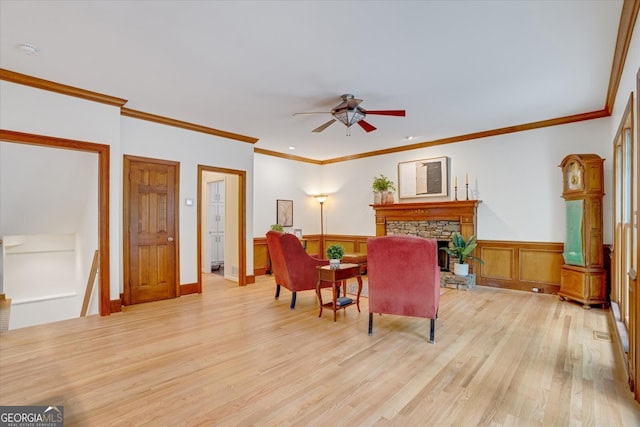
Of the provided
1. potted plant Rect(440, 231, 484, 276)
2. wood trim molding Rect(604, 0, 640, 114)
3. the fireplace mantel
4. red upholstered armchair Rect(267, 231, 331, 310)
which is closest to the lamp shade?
the fireplace mantel

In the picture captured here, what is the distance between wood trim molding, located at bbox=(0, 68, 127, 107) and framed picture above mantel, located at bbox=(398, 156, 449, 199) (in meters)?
5.11

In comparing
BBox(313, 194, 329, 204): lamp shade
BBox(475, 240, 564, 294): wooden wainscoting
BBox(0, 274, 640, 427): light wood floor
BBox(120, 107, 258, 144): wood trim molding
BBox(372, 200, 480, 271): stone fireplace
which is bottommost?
BBox(0, 274, 640, 427): light wood floor

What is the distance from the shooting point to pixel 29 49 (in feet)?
9.50

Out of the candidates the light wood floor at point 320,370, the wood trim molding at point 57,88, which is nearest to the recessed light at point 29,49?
the wood trim molding at point 57,88

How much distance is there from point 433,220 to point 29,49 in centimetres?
616

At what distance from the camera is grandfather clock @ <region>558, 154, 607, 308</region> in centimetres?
419

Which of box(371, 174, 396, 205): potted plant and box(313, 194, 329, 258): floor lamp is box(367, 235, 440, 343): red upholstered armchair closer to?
box(371, 174, 396, 205): potted plant

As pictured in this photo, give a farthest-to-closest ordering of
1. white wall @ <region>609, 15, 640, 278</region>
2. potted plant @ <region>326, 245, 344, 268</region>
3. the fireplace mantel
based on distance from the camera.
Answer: the fireplace mantel
potted plant @ <region>326, 245, 344, 268</region>
white wall @ <region>609, 15, 640, 278</region>

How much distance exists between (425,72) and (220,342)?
3516mm

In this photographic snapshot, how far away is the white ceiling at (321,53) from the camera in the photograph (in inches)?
94.4

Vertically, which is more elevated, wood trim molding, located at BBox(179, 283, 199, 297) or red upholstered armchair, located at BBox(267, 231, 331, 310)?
red upholstered armchair, located at BBox(267, 231, 331, 310)

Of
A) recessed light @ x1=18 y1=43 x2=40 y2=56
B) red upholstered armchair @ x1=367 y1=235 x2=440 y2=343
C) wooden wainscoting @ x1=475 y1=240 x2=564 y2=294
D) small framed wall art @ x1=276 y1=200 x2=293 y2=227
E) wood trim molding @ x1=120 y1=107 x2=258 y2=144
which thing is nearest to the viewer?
recessed light @ x1=18 y1=43 x2=40 y2=56

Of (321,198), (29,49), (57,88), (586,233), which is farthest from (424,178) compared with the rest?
(29,49)

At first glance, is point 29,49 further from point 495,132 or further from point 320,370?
point 495,132
